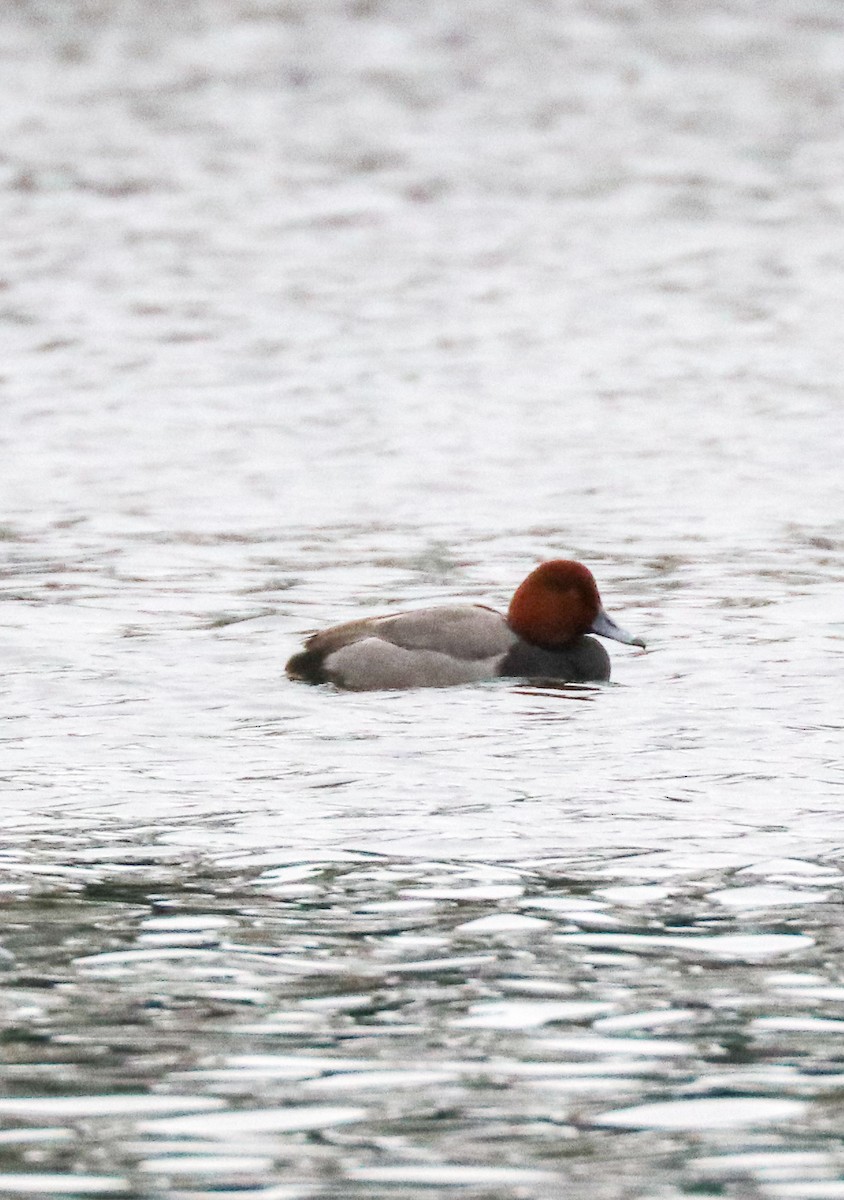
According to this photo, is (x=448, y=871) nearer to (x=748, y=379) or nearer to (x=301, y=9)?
(x=748, y=379)

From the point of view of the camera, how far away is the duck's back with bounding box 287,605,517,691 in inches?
410

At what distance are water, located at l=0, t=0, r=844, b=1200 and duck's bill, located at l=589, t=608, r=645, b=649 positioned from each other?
23cm

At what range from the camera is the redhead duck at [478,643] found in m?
10.5

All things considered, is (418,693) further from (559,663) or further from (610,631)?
(610,631)

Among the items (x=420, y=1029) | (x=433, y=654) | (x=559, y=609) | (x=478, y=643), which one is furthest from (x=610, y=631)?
(x=420, y=1029)

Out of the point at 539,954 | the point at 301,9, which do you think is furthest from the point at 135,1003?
the point at 301,9

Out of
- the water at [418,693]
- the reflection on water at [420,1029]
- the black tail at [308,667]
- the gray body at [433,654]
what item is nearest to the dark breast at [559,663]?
the gray body at [433,654]

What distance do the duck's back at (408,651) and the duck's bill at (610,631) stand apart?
393mm

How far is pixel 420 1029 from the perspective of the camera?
5945 millimetres

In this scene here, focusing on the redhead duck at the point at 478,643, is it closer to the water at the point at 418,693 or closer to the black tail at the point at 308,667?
the black tail at the point at 308,667

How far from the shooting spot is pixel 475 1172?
5102mm

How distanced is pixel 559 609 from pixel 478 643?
41cm

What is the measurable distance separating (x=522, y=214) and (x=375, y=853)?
20.8 m

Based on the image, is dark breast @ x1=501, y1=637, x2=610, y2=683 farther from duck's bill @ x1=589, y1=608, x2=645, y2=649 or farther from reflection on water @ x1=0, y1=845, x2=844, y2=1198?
reflection on water @ x1=0, y1=845, x2=844, y2=1198
